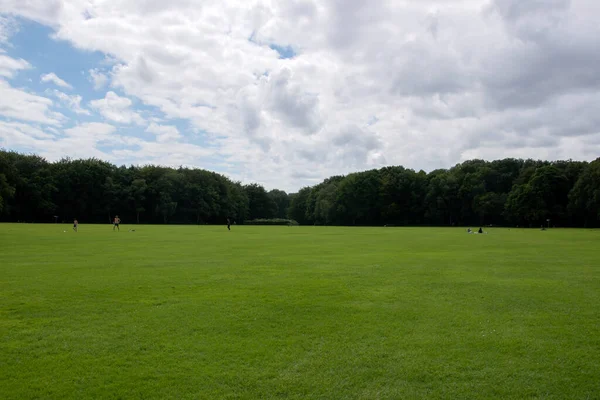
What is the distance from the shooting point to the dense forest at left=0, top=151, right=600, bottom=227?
323 feet

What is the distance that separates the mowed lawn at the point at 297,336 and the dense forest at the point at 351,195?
93178 mm

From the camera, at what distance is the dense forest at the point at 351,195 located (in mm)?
98500

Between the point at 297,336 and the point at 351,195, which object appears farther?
the point at 351,195

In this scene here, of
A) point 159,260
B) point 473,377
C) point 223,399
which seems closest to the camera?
point 223,399

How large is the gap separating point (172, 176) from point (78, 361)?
117m

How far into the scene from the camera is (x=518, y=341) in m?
8.45

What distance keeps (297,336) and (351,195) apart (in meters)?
115

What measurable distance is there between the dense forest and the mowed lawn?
306ft

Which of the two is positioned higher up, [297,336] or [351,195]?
[351,195]

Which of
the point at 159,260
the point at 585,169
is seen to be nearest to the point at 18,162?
the point at 159,260

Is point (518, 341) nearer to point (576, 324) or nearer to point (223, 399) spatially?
point (576, 324)

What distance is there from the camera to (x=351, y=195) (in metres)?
123

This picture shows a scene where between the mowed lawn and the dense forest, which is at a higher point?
the dense forest

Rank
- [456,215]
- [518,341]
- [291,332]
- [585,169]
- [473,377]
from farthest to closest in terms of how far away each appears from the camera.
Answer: [456,215]
[585,169]
[291,332]
[518,341]
[473,377]
